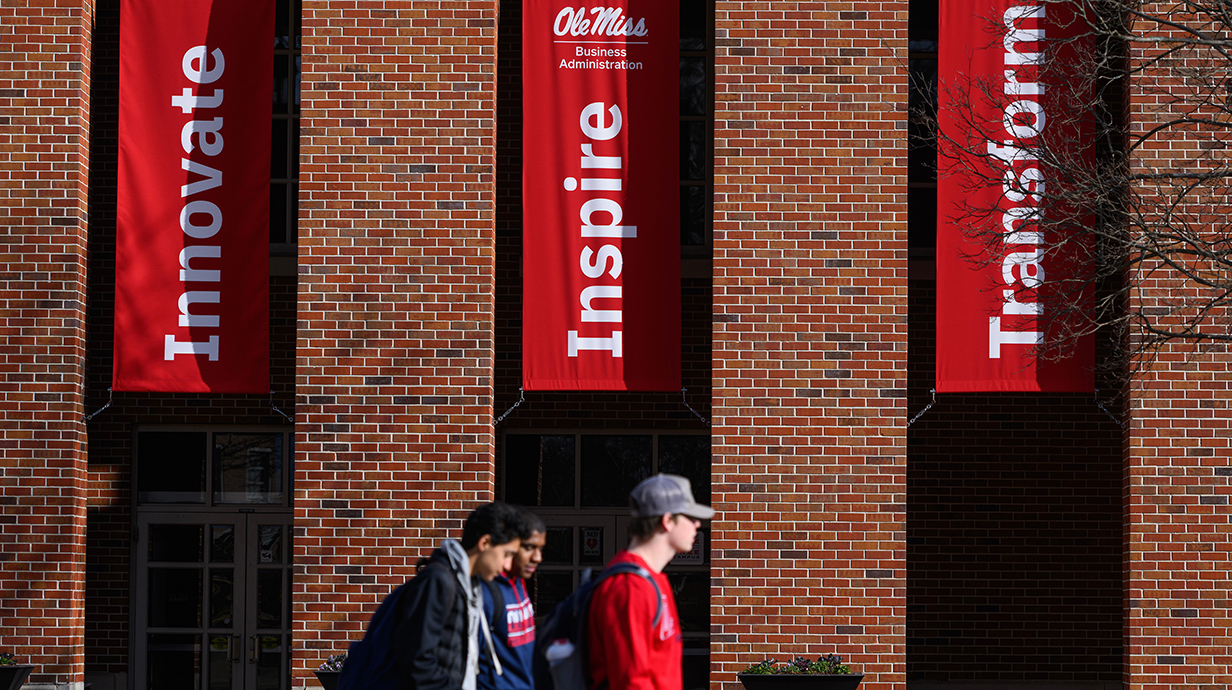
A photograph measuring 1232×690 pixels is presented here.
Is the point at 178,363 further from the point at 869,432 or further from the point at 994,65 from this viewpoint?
the point at 994,65

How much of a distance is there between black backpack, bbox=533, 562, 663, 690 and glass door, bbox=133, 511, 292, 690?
27.9ft

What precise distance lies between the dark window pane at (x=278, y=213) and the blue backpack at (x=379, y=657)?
7836mm

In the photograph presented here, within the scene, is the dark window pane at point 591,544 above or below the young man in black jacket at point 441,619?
below

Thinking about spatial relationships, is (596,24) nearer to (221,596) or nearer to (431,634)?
(221,596)

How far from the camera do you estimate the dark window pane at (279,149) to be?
12.4 metres

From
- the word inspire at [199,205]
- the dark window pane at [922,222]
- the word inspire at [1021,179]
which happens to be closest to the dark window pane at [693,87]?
the dark window pane at [922,222]

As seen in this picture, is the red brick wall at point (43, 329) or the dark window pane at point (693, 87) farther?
the dark window pane at point (693, 87)

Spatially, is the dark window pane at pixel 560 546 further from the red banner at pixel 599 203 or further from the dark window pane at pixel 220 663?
the dark window pane at pixel 220 663

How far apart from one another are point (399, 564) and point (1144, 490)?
6.08 m

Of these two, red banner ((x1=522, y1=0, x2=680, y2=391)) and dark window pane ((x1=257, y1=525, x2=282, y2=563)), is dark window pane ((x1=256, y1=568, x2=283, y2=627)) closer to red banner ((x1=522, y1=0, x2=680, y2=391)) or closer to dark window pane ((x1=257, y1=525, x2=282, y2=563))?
dark window pane ((x1=257, y1=525, x2=282, y2=563))

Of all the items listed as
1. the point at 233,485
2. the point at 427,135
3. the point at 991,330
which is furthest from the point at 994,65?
the point at 233,485

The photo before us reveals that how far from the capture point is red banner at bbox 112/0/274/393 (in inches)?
412

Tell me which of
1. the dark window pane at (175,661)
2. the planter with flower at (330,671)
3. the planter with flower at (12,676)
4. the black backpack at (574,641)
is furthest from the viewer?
the dark window pane at (175,661)

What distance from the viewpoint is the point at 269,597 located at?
12250 mm
